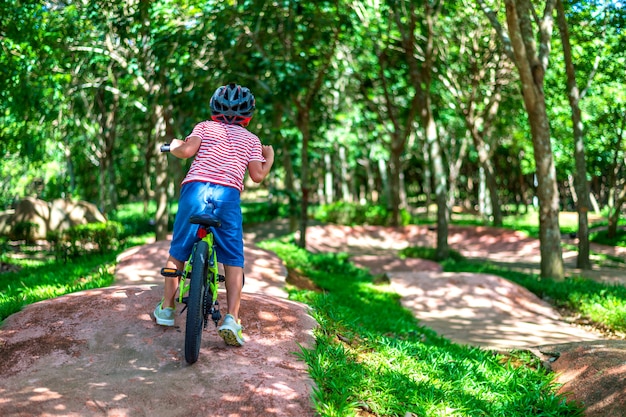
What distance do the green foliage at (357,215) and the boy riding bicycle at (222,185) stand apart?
754 inches

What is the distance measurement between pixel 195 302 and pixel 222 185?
90 centimetres

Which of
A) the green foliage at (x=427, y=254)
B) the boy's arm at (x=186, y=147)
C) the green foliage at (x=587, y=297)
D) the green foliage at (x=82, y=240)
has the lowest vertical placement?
the green foliage at (x=587, y=297)

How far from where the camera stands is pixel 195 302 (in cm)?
403

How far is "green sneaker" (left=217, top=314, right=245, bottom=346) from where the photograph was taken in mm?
4379

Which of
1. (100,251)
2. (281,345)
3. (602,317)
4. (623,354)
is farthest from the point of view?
(100,251)

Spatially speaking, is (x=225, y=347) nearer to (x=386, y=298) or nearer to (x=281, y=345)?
(x=281, y=345)

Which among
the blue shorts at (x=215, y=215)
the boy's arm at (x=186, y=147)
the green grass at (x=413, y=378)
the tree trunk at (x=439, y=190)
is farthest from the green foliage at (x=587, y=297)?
the boy's arm at (x=186, y=147)

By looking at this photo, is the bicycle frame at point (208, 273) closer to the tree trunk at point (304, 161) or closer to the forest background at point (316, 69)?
the forest background at point (316, 69)

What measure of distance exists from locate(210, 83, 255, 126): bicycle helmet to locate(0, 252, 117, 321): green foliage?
8.13ft

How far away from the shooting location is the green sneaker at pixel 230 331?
4.38 metres

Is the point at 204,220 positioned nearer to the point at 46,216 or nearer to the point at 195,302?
the point at 195,302

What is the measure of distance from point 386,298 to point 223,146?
6.34 meters

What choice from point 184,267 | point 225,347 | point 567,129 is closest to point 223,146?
point 184,267

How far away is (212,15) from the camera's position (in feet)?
43.5
